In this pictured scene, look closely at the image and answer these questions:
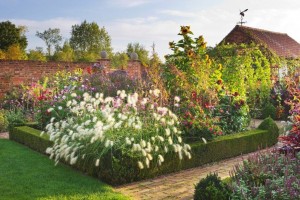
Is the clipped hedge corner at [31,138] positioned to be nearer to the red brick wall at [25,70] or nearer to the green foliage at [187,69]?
the green foliage at [187,69]

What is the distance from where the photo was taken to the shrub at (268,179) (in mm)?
4023

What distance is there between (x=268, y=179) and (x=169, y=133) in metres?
2.05

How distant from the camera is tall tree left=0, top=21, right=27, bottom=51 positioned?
34.4 metres

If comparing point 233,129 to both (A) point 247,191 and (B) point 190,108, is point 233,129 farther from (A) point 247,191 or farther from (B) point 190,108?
(A) point 247,191

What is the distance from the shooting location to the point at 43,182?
18.9 ft

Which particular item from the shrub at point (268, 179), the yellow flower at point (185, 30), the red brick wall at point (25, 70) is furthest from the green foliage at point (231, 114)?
the red brick wall at point (25, 70)

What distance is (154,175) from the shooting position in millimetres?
6168

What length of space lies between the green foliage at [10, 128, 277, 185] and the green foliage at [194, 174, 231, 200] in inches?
60.1

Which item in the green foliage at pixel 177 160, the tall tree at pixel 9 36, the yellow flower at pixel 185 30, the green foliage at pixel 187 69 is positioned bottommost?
the green foliage at pixel 177 160

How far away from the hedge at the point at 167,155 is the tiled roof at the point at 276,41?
13942 millimetres

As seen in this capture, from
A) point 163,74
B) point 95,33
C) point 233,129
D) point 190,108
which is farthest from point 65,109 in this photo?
point 95,33

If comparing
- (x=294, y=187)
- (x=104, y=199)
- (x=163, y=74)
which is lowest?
(x=104, y=199)

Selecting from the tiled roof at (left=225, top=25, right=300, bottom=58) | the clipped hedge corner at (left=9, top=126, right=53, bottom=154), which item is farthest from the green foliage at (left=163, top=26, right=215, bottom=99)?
the tiled roof at (left=225, top=25, right=300, bottom=58)

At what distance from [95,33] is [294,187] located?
162 feet
